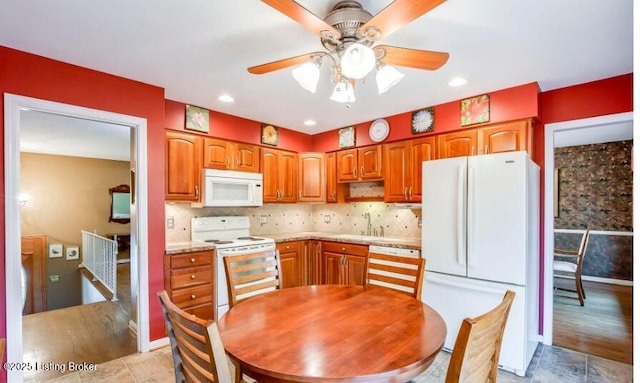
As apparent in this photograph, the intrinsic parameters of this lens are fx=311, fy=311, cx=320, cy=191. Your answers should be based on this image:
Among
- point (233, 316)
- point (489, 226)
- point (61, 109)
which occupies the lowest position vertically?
point (233, 316)

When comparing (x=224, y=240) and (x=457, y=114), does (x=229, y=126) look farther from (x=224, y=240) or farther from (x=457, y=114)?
(x=457, y=114)

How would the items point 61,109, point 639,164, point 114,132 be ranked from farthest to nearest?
1. point 114,132
2. point 61,109
3. point 639,164

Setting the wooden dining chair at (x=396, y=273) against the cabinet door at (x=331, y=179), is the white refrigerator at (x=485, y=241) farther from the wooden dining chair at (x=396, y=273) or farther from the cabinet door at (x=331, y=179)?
the cabinet door at (x=331, y=179)

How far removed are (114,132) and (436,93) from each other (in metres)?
3.98

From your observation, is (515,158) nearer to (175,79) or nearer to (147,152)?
(175,79)

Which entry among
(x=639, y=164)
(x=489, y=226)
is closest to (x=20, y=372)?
(x=639, y=164)

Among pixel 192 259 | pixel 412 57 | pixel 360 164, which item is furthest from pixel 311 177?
pixel 412 57

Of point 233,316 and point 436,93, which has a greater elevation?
point 436,93

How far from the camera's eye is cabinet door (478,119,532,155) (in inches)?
108

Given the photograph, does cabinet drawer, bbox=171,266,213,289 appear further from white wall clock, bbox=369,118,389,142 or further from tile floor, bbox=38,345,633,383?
white wall clock, bbox=369,118,389,142

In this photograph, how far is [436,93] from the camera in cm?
293

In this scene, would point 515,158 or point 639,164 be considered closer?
point 639,164

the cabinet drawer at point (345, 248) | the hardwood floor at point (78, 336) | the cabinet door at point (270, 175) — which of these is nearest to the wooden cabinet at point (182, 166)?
the cabinet door at point (270, 175)

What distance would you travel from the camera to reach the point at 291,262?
3898 millimetres
